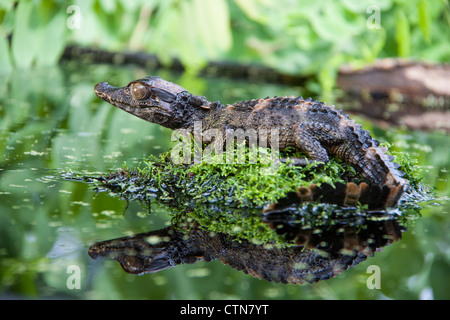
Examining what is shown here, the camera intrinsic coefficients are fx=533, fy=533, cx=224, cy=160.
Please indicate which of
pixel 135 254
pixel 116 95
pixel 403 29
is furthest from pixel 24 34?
pixel 403 29

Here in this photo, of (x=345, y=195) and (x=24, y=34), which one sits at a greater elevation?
(x=24, y=34)

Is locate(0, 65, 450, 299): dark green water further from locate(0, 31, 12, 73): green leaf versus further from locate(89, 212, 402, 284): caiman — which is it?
locate(0, 31, 12, 73): green leaf

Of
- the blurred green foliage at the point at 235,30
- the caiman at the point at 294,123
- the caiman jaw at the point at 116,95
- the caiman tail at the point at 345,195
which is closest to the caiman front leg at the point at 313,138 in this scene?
the caiman at the point at 294,123

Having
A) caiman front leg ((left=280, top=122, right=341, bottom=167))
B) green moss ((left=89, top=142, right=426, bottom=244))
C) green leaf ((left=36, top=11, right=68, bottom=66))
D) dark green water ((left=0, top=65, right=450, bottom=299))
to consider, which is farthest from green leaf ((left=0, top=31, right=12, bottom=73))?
caiman front leg ((left=280, top=122, right=341, bottom=167))

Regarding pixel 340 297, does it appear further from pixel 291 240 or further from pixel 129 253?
pixel 129 253

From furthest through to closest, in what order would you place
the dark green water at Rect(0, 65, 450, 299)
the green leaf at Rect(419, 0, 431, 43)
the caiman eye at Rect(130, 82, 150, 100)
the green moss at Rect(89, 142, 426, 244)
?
the green leaf at Rect(419, 0, 431, 43) < the caiman eye at Rect(130, 82, 150, 100) < the green moss at Rect(89, 142, 426, 244) < the dark green water at Rect(0, 65, 450, 299)

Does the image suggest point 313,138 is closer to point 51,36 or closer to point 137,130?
point 137,130

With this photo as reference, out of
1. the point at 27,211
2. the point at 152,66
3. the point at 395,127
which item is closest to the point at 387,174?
the point at 27,211
